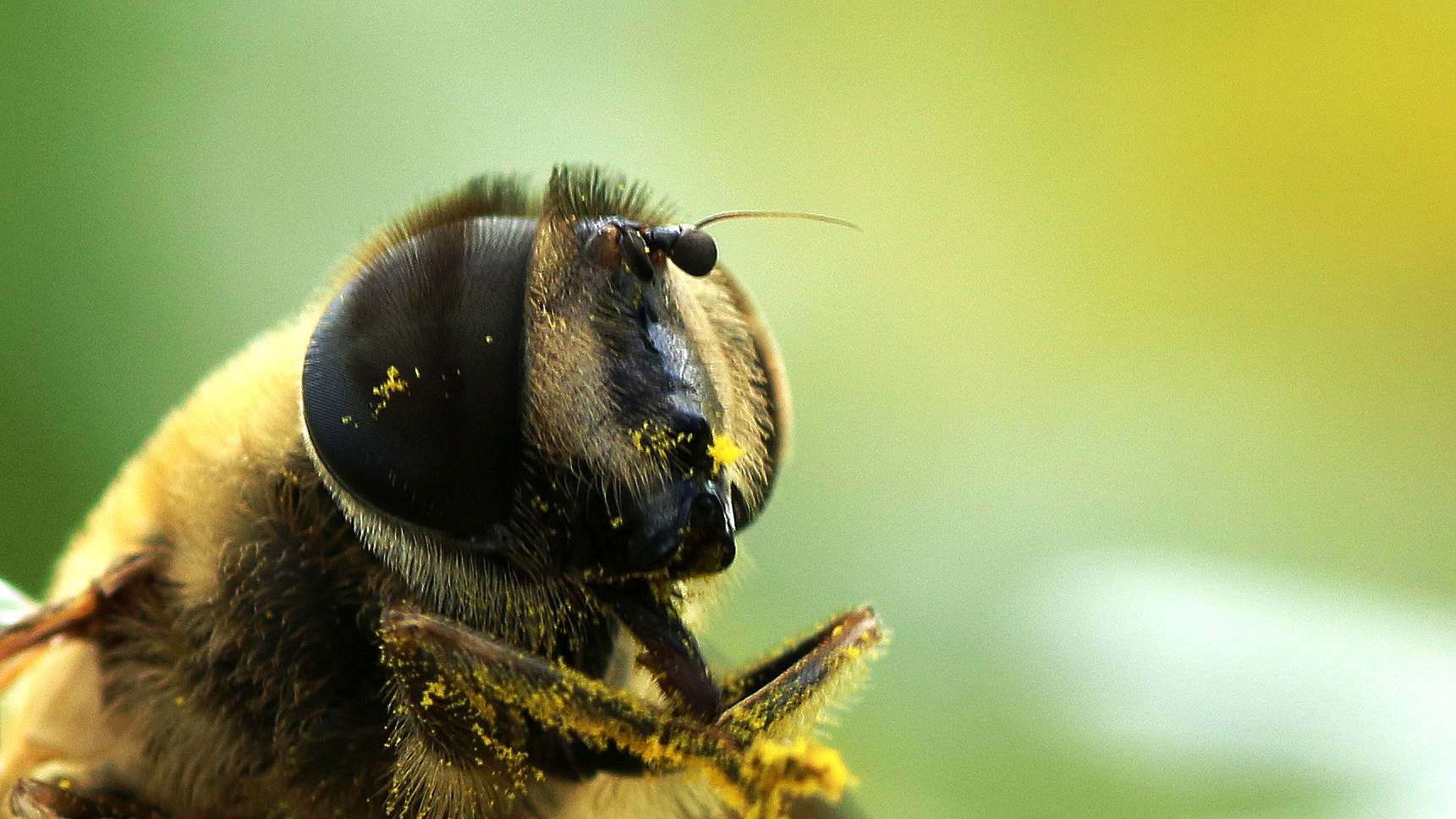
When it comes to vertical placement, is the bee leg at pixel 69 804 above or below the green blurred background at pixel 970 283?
below

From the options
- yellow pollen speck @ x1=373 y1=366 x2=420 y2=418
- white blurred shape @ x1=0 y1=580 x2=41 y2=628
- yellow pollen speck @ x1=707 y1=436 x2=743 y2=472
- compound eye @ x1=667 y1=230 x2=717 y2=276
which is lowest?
white blurred shape @ x1=0 y1=580 x2=41 y2=628

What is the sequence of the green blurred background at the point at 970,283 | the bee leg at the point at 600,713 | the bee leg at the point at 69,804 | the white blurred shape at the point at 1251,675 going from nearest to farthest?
the bee leg at the point at 600,713, the bee leg at the point at 69,804, the white blurred shape at the point at 1251,675, the green blurred background at the point at 970,283

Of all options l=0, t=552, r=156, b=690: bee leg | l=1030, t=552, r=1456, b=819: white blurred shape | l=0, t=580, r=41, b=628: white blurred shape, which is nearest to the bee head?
l=0, t=552, r=156, b=690: bee leg

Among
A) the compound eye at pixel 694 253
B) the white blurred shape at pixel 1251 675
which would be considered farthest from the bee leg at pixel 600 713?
the white blurred shape at pixel 1251 675

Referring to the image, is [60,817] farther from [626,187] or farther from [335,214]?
[335,214]

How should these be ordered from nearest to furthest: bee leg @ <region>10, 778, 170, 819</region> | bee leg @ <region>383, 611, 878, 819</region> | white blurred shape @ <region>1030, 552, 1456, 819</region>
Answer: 1. bee leg @ <region>383, 611, 878, 819</region>
2. bee leg @ <region>10, 778, 170, 819</region>
3. white blurred shape @ <region>1030, 552, 1456, 819</region>

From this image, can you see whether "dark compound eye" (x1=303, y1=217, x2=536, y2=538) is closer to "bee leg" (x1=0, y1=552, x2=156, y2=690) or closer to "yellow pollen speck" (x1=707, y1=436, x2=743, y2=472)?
"yellow pollen speck" (x1=707, y1=436, x2=743, y2=472)

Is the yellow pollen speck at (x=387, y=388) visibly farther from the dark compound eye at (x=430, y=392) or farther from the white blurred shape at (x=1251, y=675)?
the white blurred shape at (x=1251, y=675)
